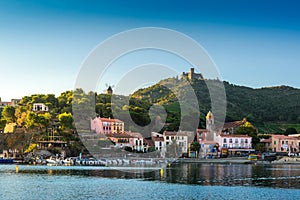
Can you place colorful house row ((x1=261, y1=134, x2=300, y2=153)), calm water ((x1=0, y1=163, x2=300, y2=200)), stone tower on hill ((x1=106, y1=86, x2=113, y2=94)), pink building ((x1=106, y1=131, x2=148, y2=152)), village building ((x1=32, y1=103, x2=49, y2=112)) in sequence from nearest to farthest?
calm water ((x1=0, y1=163, x2=300, y2=200)), pink building ((x1=106, y1=131, x2=148, y2=152)), colorful house row ((x1=261, y1=134, x2=300, y2=153)), village building ((x1=32, y1=103, x2=49, y2=112)), stone tower on hill ((x1=106, y1=86, x2=113, y2=94))

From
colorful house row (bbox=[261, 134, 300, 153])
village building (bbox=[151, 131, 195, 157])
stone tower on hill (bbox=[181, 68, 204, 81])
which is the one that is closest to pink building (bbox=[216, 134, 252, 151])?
colorful house row (bbox=[261, 134, 300, 153])

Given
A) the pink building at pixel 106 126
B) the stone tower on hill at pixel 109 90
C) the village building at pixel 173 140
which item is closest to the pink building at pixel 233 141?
the village building at pixel 173 140

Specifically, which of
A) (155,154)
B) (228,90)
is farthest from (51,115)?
(228,90)

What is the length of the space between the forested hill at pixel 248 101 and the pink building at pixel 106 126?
23444 millimetres

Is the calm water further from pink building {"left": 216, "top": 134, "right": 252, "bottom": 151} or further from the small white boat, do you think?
pink building {"left": 216, "top": 134, "right": 252, "bottom": 151}

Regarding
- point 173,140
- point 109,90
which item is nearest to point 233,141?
point 173,140

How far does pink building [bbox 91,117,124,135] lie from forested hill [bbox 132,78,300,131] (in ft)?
76.9

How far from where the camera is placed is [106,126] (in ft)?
294

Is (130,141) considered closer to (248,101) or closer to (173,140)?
(173,140)

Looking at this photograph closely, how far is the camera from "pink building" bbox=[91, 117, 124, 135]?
8838 cm

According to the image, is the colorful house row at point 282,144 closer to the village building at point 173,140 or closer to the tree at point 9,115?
the village building at point 173,140

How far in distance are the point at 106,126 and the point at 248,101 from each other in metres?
66.9

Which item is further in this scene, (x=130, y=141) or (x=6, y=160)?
(x=130, y=141)

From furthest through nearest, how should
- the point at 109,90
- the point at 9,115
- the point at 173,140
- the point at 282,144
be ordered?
the point at 109,90
the point at 9,115
the point at 282,144
the point at 173,140
